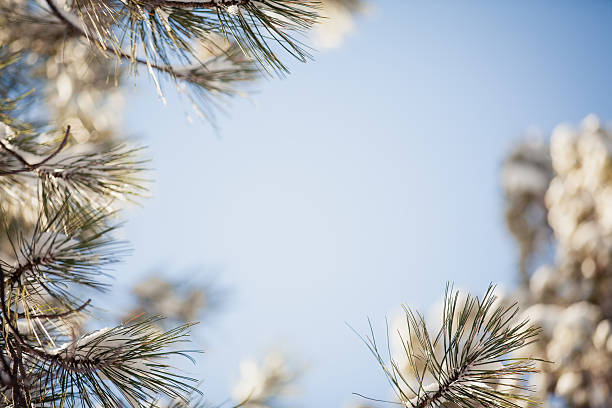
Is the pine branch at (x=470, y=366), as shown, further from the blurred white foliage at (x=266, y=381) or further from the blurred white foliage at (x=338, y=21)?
the blurred white foliage at (x=338, y=21)

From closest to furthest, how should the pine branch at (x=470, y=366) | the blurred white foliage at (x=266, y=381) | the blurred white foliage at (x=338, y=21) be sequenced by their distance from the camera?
the pine branch at (x=470, y=366), the blurred white foliage at (x=266, y=381), the blurred white foliage at (x=338, y=21)

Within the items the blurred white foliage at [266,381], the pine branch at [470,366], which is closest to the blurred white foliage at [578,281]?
the blurred white foliage at [266,381]

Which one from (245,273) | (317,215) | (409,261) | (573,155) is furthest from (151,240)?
(573,155)

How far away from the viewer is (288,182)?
274 feet

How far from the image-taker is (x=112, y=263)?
1.27 m

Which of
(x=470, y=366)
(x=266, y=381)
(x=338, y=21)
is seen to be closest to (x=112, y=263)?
(x=470, y=366)

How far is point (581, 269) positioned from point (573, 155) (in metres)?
1.58

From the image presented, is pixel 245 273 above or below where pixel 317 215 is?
below

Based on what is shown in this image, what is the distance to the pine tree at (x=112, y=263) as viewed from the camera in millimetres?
968

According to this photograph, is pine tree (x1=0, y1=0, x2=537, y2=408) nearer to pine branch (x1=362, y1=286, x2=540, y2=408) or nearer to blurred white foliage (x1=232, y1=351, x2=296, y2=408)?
pine branch (x1=362, y1=286, x2=540, y2=408)

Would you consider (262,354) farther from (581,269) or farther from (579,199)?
(579,199)

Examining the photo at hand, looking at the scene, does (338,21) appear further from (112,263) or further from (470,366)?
(470,366)

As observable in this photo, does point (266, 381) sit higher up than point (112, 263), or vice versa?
point (266, 381)

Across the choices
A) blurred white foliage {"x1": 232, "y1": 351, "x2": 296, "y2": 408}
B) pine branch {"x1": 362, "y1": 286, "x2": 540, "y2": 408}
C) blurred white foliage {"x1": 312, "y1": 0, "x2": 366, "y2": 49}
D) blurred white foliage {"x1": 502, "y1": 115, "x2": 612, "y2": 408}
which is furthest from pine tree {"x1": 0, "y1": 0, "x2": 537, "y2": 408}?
blurred white foliage {"x1": 502, "y1": 115, "x2": 612, "y2": 408}
